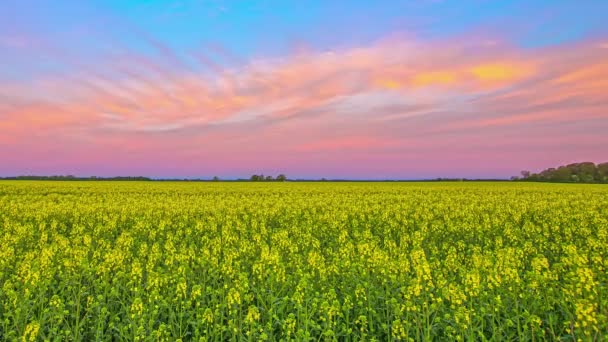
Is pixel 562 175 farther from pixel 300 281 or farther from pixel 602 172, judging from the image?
pixel 300 281

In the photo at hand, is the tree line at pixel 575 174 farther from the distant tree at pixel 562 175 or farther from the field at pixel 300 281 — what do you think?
the field at pixel 300 281

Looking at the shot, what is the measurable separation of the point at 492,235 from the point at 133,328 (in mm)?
14667

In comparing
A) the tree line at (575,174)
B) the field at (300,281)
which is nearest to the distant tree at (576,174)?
the tree line at (575,174)

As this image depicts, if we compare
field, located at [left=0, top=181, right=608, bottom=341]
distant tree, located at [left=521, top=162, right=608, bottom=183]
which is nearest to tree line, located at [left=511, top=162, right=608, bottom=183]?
distant tree, located at [left=521, top=162, right=608, bottom=183]

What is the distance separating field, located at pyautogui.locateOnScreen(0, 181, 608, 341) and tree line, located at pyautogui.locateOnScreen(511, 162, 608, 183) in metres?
95.3

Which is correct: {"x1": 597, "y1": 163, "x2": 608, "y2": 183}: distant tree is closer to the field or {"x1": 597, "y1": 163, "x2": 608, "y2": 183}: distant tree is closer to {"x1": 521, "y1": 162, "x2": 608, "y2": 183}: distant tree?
{"x1": 521, "y1": 162, "x2": 608, "y2": 183}: distant tree

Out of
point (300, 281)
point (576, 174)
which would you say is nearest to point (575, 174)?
point (576, 174)

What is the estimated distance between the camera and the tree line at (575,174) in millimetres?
103125

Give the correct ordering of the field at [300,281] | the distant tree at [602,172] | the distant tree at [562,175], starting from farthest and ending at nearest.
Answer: the distant tree at [602,172] < the distant tree at [562,175] < the field at [300,281]

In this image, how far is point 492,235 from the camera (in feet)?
55.1

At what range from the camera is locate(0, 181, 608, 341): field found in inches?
260

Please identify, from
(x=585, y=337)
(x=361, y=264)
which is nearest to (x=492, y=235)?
(x=361, y=264)

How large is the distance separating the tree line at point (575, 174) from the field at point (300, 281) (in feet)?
313

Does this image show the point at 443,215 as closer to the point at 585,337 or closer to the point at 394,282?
the point at 394,282
